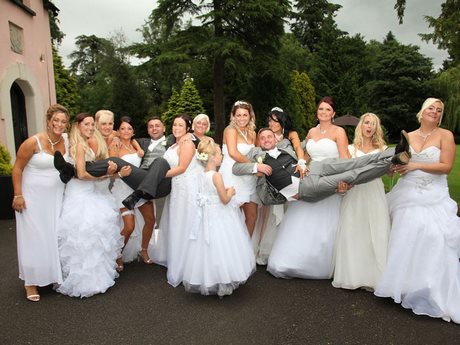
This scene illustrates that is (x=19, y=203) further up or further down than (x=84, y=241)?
further up

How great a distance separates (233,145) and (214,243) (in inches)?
57.2

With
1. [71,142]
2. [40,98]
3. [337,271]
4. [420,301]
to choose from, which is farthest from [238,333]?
[40,98]

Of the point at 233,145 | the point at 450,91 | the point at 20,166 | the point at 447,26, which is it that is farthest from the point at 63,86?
the point at 450,91

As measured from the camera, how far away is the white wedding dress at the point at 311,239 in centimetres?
481

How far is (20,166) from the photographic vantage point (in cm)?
436

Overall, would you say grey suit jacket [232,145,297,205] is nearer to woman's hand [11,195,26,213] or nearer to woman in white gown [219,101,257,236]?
woman in white gown [219,101,257,236]

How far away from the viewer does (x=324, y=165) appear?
15.3 feet

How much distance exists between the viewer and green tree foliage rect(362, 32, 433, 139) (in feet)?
138

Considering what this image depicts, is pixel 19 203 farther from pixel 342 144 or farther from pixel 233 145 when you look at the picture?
pixel 342 144

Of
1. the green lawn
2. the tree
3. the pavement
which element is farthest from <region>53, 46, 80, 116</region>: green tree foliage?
the pavement

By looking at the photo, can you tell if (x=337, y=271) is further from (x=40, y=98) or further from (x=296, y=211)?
(x=40, y=98)

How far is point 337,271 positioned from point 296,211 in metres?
0.89

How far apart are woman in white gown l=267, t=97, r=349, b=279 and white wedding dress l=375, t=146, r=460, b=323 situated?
0.82 meters

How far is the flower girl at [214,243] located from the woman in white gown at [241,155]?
65 cm
